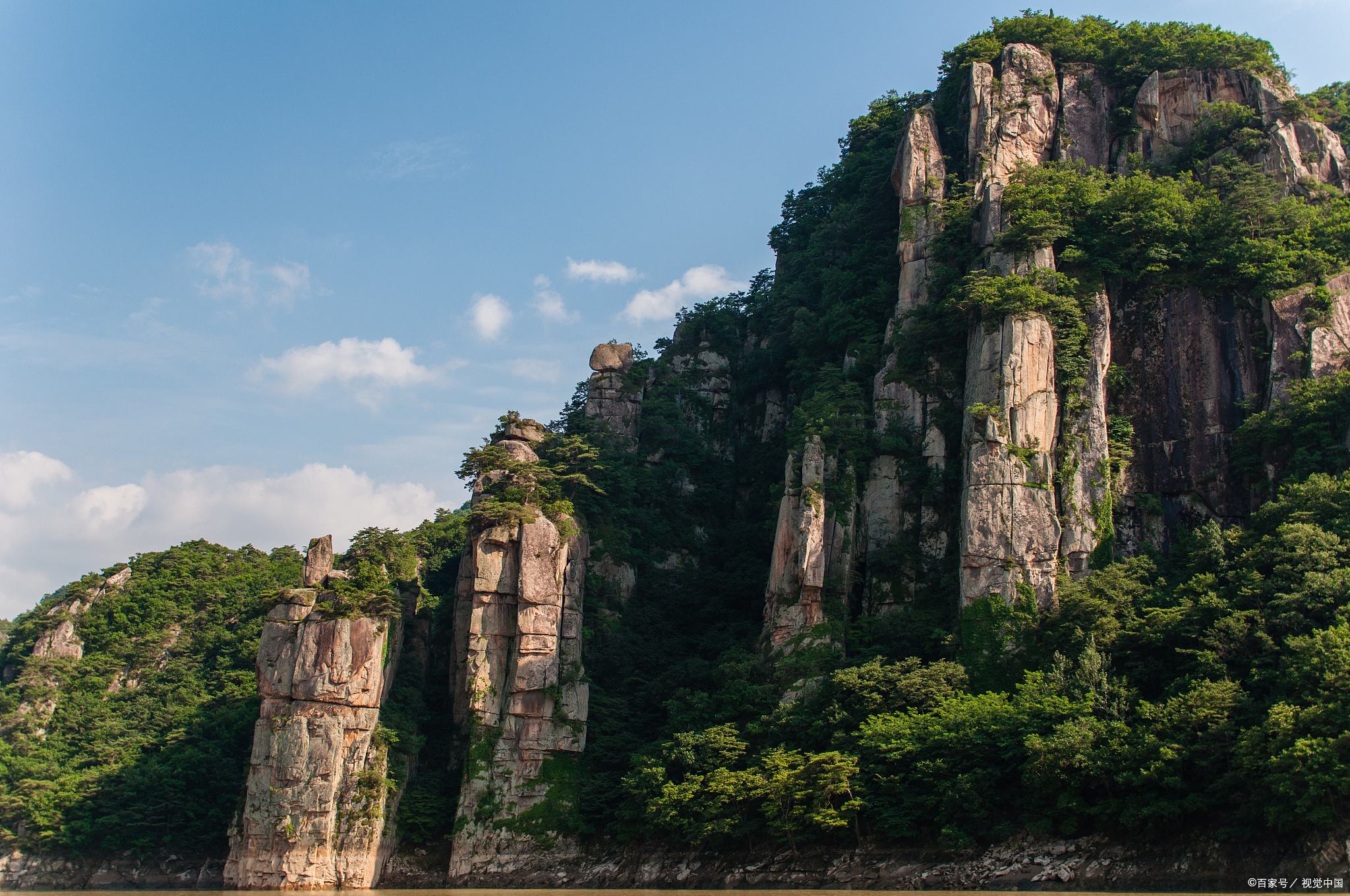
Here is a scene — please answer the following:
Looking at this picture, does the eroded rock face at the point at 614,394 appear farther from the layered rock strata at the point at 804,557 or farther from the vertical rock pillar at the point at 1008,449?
the vertical rock pillar at the point at 1008,449

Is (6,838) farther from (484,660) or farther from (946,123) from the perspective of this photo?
(946,123)

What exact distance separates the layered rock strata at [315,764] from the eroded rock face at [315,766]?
1.1 inches

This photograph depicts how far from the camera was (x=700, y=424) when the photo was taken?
50.3 meters

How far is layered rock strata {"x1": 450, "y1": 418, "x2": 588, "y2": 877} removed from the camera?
115 feet

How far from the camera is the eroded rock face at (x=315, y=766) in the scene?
1340 inches

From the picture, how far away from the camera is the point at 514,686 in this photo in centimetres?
3647

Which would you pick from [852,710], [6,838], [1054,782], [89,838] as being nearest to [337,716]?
[89,838]

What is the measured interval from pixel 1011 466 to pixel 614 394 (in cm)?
1966

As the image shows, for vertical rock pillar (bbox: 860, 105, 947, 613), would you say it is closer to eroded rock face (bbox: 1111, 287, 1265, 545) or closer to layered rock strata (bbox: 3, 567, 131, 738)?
eroded rock face (bbox: 1111, 287, 1265, 545)

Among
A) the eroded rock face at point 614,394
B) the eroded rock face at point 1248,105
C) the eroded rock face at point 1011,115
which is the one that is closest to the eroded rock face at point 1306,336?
the eroded rock face at point 1248,105

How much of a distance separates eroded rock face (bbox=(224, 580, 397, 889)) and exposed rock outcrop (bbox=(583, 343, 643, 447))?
50.7 feet

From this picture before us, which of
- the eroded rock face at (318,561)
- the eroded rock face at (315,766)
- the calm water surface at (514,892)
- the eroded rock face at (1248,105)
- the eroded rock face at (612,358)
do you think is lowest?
the calm water surface at (514,892)

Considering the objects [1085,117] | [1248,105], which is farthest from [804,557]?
[1248,105]

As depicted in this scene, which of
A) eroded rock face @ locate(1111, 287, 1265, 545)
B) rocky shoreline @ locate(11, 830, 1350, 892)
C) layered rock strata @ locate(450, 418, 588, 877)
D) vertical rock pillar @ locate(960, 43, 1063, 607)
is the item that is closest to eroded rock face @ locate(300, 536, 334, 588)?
layered rock strata @ locate(450, 418, 588, 877)
